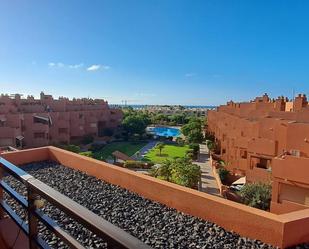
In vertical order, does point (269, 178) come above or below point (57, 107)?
below

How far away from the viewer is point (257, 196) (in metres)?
15.2

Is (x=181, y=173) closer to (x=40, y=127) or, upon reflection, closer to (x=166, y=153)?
(x=166, y=153)

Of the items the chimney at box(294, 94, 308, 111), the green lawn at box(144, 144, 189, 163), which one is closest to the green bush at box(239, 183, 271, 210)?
the chimney at box(294, 94, 308, 111)

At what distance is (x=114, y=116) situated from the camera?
52.2m

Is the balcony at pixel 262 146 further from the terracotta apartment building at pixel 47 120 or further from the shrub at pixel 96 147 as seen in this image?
the shrub at pixel 96 147

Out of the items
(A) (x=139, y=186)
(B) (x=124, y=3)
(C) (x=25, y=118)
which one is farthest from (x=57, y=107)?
(A) (x=139, y=186)

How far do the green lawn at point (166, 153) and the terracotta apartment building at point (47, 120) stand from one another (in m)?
11.0

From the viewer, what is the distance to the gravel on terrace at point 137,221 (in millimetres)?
4492

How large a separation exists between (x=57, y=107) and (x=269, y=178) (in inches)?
1268

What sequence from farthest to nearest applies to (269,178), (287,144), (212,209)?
1. (269,178)
2. (287,144)
3. (212,209)

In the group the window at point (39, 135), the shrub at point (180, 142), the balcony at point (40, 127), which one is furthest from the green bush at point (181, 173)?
the shrub at point (180, 142)

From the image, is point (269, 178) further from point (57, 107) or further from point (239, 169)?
point (57, 107)

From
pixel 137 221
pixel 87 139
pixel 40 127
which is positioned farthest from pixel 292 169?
pixel 87 139

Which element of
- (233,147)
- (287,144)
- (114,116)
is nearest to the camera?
(287,144)
